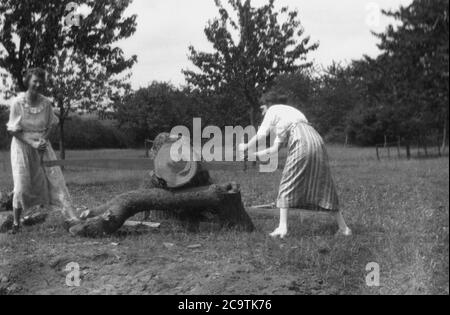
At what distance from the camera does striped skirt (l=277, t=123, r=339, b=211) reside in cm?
610

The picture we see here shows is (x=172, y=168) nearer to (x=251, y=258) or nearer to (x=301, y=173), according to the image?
(x=301, y=173)

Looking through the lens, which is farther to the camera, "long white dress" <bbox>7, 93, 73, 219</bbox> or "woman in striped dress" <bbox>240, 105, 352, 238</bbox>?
"long white dress" <bbox>7, 93, 73, 219</bbox>

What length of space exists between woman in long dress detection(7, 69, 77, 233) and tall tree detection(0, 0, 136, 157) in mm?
2468

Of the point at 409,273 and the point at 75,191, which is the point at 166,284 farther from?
the point at 75,191

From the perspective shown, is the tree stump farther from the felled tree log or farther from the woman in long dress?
the woman in long dress

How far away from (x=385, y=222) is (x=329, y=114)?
2.11m

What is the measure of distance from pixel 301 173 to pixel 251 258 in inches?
53.7

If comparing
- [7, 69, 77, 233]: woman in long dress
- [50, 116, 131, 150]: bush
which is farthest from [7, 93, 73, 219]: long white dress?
[50, 116, 131, 150]: bush

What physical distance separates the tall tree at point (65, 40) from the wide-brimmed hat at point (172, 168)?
3.24 metres

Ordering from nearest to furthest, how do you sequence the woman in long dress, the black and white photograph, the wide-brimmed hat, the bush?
1. the black and white photograph
2. the wide-brimmed hat
3. the woman in long dress
4. the bush

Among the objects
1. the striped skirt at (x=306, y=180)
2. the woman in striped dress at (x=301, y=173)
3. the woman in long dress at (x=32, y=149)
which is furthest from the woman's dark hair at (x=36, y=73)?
the striped skirt at (x=306, y=180)

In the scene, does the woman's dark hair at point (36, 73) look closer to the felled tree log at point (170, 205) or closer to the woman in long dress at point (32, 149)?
the woman in long dress at point (32, 149)

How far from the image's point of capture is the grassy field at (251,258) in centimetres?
445

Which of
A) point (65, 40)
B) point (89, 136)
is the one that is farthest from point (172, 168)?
point (65, 40)
